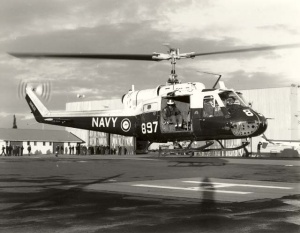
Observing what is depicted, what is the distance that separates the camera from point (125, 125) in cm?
2762

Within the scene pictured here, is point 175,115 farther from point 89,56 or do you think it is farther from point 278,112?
point 278,112

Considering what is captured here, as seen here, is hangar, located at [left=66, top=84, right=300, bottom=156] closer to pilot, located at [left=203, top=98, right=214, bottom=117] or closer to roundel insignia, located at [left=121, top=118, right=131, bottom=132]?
roundel insignia, located at [left=121, top=118, right=131, bottom=132]

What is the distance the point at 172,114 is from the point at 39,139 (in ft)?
227

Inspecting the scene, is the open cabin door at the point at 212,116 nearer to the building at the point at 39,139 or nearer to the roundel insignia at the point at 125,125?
the roundel insignia at the point at 125,125

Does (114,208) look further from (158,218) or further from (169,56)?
(169,56)

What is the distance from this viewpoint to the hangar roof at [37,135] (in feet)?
284

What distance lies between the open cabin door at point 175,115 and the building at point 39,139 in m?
62.1

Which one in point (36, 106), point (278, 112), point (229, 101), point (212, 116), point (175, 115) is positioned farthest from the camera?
point (278, 112)

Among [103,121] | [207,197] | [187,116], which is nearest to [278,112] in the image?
[103,121]

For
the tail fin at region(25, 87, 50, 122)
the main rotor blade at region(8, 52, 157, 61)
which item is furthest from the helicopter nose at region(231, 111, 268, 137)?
the tail fin at region(25, 87, 50, 122)

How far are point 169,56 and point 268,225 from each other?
54.6 ft

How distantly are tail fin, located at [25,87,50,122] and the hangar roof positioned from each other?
51937mm

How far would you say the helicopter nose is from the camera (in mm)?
22703

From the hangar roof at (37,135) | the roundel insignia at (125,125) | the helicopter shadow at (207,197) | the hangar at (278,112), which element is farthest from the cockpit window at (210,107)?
the hangar roof at (37,135)
